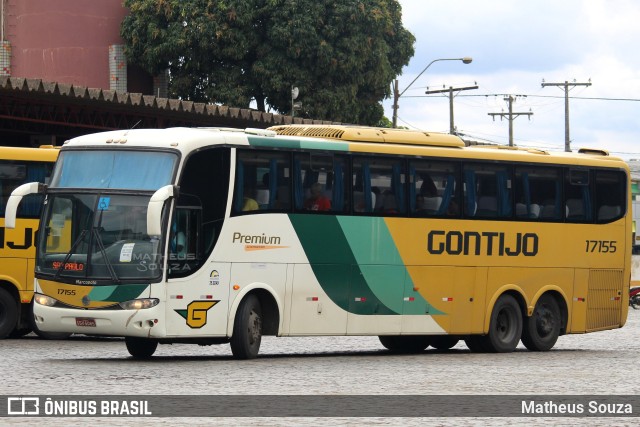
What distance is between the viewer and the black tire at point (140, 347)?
2075 centimetres

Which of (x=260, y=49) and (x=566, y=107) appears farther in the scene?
(x=566, y=107)

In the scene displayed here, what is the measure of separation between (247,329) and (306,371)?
6.27 ft

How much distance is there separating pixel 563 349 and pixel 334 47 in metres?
40.0

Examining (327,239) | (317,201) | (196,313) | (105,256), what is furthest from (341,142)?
(105,256)

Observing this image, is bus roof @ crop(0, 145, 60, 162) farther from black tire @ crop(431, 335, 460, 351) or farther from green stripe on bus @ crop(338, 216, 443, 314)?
black tire @ crop(431, 335, 460, 351)

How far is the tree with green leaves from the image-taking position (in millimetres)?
63594

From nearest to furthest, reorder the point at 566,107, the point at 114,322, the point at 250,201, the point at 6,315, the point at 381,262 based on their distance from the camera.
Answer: the point at 114,322, the point at 250,201, the point at 381,262, the point at 6,315, the point at 566,107

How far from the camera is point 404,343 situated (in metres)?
24.8

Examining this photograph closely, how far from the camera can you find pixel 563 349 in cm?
2620

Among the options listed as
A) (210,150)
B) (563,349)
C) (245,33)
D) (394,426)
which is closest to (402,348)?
(563,349)

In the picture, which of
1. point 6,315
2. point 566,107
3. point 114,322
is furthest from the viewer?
point 566,107

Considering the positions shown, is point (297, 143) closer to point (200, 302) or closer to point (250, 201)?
point (250, 201)

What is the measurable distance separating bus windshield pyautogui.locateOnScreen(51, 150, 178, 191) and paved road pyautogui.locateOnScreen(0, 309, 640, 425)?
2.39m

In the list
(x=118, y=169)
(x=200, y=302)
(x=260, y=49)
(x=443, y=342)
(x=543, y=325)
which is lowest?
(x=443, y=342)
